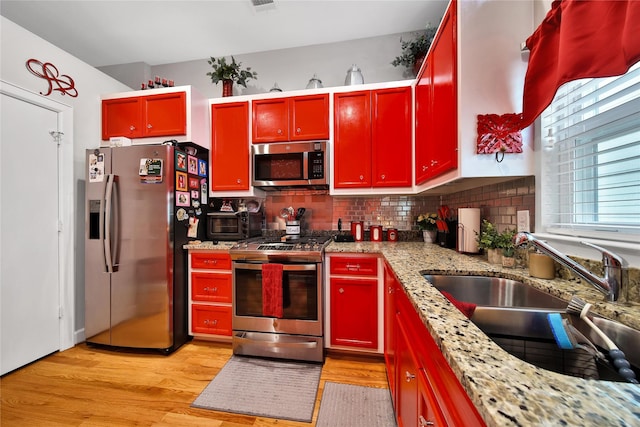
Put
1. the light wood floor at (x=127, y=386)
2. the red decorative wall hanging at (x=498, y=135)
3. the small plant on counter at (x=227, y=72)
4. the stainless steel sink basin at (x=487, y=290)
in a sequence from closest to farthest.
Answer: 1. the stainless steel sink basin at (x=487, y=290)
2. the red decorative wall hanging at (x=498, y=135)
3. the light wood floor at (x=127, y=386)
4. the small plant on counter at (x=227, y=72)

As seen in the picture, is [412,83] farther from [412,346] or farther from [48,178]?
[48,178]

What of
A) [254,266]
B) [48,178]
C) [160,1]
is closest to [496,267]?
[254,266]

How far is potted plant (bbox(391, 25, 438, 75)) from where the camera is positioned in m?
2.21

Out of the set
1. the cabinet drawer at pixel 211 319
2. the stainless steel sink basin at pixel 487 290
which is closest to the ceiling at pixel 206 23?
the stainless steel sink basin at pixel 487 290

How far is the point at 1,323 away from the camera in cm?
178

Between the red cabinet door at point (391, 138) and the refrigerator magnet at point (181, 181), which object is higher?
the red cabinet door at point (391, 138)

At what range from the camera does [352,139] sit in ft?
7.59

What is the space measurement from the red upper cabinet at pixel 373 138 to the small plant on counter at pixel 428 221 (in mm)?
382

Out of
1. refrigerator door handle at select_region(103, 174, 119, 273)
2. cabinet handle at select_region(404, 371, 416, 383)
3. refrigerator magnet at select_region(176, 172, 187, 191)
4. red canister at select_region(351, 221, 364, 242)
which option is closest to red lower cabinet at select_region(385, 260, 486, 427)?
cabinet handle at select_region(404, 371, 416, 383)

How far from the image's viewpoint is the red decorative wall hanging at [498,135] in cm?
122

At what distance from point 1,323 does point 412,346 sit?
285 centimetres

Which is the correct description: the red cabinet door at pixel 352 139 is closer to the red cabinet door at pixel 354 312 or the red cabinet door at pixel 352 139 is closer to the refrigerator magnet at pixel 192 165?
the red cabinet door at pixel 354 312

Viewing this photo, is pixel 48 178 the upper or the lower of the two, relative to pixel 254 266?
upper

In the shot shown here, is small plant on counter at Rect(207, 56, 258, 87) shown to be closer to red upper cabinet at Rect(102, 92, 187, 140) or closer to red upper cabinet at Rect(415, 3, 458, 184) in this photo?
red upper cabinet at Rect(102, 92, 187, 140)
